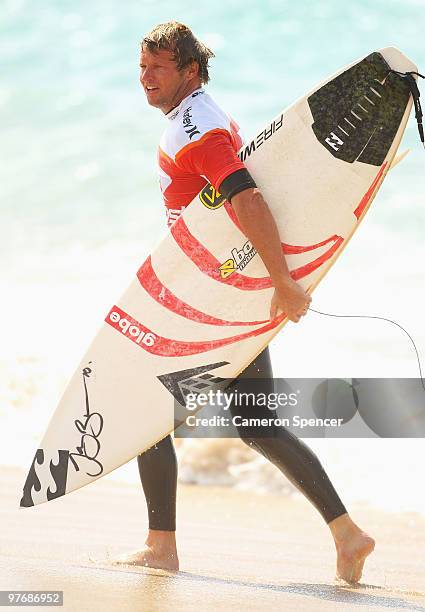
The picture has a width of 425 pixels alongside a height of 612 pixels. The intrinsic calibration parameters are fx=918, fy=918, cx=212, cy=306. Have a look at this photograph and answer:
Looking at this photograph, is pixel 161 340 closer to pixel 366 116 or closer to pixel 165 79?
pixel 165 79

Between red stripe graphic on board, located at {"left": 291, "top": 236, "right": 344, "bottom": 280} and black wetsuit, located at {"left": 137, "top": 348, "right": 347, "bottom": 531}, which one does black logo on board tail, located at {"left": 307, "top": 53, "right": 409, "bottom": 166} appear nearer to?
red stripe graphic on board, located at {"left": 291, "top": 236, "right": 344, "bottom": 280}

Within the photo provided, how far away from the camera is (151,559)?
3.15 m

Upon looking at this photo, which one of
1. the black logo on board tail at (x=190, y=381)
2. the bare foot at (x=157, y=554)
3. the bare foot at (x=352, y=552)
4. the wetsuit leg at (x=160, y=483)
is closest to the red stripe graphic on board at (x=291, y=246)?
the black logo on board tail at (x=190, y=381)

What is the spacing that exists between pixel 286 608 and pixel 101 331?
1.35 metres

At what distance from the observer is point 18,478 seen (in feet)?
18.3

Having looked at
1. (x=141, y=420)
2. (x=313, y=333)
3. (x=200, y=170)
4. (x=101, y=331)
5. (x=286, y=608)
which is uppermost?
(x=313, y=333)

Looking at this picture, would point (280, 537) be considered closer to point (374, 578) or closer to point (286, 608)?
point (374, 578)

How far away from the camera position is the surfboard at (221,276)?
128 inches

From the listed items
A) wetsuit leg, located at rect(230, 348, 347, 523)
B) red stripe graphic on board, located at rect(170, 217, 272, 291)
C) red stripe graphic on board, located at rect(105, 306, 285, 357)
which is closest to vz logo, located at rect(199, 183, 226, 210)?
red stripe graphic on board, located at rect(170, 217, 272, 291)

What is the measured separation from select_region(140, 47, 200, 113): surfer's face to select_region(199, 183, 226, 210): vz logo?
1.06ft

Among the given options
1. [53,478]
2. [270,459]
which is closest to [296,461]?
[270,459]

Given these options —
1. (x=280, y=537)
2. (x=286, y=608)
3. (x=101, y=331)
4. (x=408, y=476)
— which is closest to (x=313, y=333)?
(x=408, y=476)
